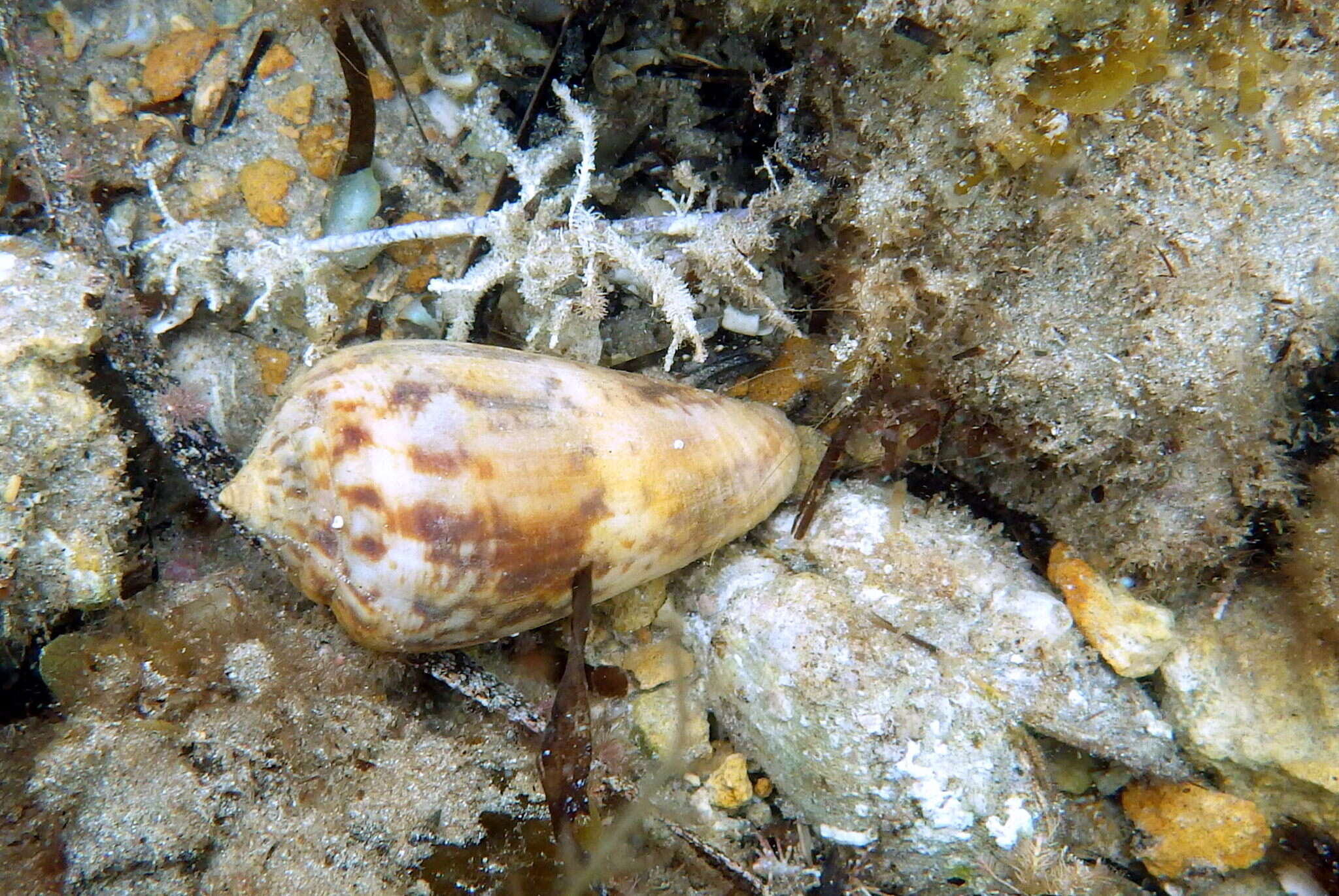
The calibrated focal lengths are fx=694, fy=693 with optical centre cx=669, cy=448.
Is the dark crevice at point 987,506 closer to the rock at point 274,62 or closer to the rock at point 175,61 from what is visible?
the rock at point 274,62

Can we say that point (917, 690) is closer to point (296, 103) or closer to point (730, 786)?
point (730, 786)

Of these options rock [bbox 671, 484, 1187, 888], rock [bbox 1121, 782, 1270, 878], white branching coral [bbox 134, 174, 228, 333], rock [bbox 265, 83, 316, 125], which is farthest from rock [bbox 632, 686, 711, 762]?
rock [bbox 265, 83, 316, 125]

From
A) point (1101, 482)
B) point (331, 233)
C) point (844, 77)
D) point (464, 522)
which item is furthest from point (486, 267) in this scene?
point (1101, 482)

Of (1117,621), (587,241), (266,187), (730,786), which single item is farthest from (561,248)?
(1117,621)

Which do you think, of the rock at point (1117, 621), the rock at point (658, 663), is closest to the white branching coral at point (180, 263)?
the rock at point (658, 663)

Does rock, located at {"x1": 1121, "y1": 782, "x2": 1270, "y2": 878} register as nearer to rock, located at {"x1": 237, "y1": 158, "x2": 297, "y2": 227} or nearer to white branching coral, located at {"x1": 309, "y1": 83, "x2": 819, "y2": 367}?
white branching coral, located at {"x1": 309, "y1": 83, "x2": 819, "y2": 367}
